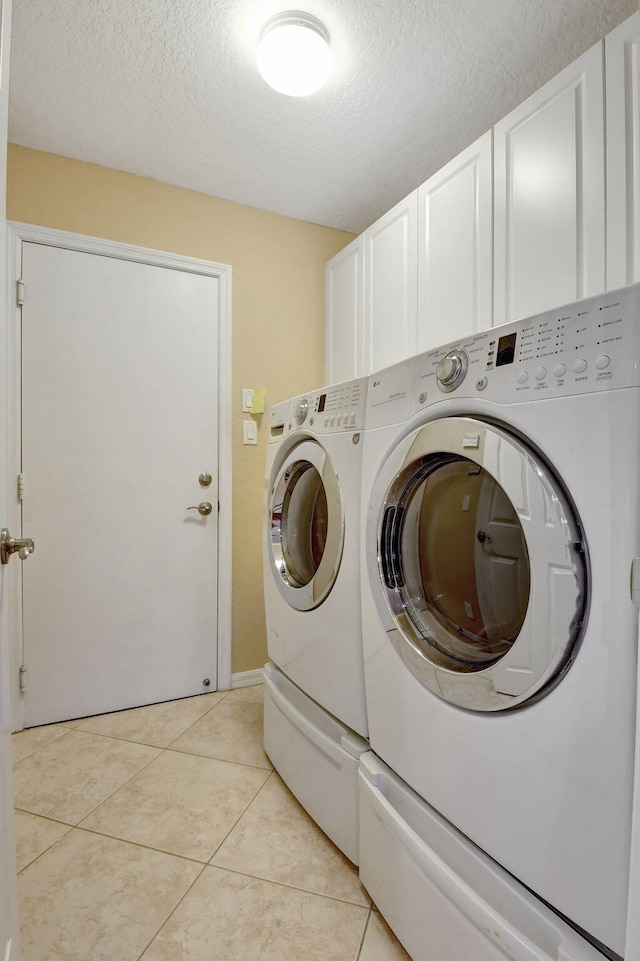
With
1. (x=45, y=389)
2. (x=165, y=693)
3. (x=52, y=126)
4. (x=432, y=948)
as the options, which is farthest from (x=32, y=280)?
(x=432, y=948)

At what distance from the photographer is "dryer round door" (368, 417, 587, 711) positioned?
2.28ft

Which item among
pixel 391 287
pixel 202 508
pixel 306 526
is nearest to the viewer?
pixel 306 526

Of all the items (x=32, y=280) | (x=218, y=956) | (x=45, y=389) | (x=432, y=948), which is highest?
(x=32, y=280)

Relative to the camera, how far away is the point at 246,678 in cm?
239

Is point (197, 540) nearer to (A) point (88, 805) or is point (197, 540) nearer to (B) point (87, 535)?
(B) point (87, 535)

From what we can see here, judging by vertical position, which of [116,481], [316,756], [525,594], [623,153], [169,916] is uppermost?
[623,153]

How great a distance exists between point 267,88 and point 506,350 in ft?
4.87

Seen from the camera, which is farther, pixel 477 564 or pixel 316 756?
pixel 316 756

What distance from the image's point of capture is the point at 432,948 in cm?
92

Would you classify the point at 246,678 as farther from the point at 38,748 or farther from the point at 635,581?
the point at 635,581

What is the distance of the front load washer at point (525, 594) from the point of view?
64 cm

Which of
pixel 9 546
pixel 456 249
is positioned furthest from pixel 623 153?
pixel 9 546

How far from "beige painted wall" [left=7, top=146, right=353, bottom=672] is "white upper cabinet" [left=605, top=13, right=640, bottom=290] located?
1.58m

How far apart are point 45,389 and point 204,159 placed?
117 centimetres
